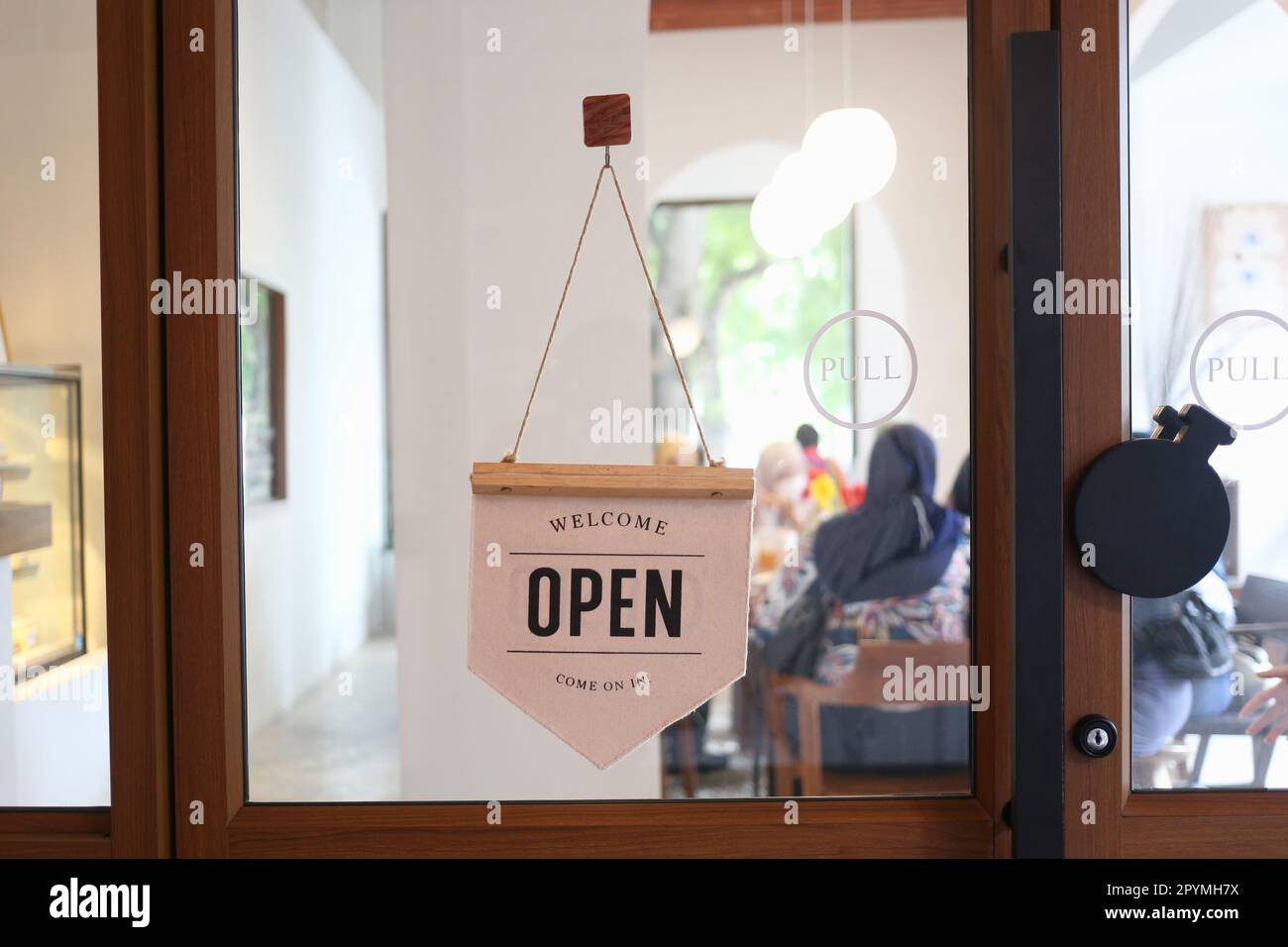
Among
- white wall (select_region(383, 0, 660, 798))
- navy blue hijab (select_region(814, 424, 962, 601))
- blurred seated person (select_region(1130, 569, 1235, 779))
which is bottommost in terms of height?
blurred seated person (select_region(1130, 569, 1235, 779))

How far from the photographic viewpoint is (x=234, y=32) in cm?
103

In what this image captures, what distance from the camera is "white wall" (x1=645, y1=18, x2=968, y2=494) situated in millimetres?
1042

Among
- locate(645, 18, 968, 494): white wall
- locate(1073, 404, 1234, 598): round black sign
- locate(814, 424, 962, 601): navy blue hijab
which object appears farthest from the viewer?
A: locate(814, 424, 962, 601): navy blue hijab

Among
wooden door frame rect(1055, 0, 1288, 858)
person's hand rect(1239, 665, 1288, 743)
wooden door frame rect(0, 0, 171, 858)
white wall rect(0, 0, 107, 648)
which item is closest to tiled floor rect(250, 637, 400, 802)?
wooden door frame rect(0, 0, 171, 858)

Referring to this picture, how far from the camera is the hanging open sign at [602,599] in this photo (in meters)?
0.94

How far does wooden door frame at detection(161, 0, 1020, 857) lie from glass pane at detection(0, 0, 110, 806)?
0.47 ft

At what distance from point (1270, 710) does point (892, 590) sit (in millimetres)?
482

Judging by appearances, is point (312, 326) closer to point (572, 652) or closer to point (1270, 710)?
point (572, 652)

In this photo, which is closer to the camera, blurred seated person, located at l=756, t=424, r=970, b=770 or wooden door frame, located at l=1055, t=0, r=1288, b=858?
wooden door frame, located at l=1055, t=0, r=1288, b=858

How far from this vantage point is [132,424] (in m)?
0.99

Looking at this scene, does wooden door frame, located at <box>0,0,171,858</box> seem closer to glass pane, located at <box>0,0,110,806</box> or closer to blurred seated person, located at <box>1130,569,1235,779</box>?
glass pane, located at <box>0,0,110,806</box>

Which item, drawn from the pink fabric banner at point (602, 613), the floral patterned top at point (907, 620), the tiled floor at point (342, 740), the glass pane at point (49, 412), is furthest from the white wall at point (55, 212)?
the floral patterned top at point (907, 620)

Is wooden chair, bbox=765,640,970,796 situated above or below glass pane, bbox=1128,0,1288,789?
below

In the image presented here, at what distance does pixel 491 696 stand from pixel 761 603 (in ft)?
2.47
